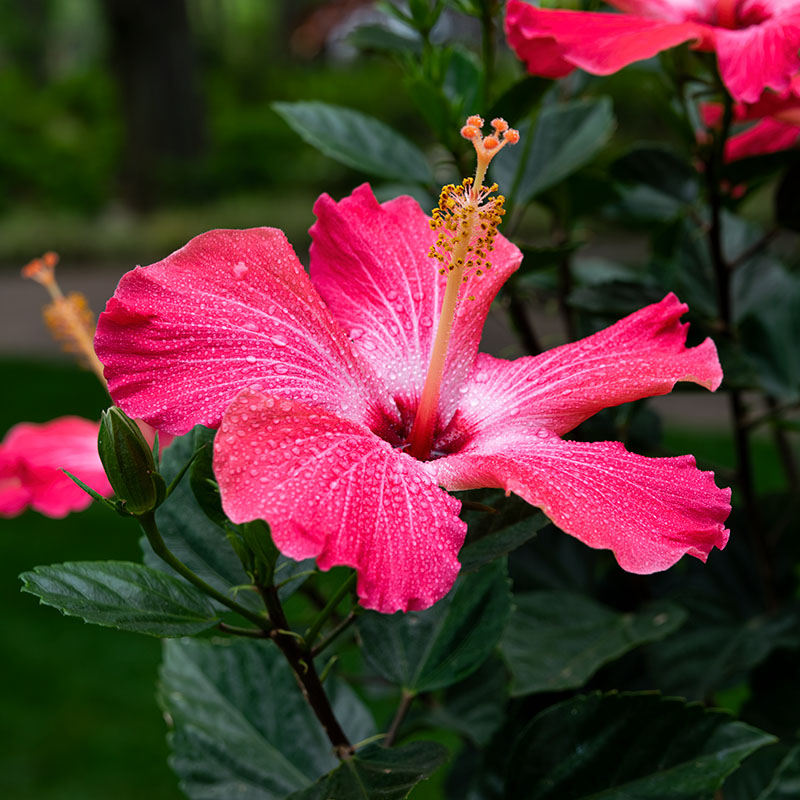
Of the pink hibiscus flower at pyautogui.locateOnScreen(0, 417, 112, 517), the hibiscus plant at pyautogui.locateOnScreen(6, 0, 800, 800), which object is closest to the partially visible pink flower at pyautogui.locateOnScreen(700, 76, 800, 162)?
the hibiscus plant at pyautogui.locateOnScreen(6, 0, 800, 800)

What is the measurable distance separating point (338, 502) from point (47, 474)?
1.22ft

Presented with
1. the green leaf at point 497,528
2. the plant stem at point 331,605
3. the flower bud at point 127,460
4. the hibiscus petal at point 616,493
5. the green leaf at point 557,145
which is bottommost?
the green leaf at point 497,528

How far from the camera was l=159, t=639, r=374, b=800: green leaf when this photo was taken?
0.72m

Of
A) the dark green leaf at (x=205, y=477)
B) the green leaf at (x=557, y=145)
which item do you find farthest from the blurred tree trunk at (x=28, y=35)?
the dark green leaf at (x=205, y=477)

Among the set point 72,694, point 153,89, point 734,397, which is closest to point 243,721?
point 734,397

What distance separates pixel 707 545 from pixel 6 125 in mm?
10826

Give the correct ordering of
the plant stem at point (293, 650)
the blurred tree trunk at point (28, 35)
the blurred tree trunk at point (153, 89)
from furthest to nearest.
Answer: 1. the blurred tree trunk at point (28, 35)
2. the blurred tree trunk at point (153, 89)
3. the plant stem at point (293, 650)

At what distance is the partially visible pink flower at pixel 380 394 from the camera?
1.53ft

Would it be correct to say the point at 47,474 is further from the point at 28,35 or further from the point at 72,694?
the point at 28,35

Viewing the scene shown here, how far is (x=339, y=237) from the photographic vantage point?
64cm

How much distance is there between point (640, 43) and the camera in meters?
0.64

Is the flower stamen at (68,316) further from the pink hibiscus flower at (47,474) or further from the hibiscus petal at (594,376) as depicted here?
the hibiscus petal at (594,376)

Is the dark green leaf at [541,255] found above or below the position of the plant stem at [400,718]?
above

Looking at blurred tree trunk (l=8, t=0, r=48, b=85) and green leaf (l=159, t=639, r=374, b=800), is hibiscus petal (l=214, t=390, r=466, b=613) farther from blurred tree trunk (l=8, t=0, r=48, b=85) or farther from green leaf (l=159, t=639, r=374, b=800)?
blurred tree trunk (l=8, t=0, r=48, b=85)
